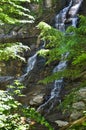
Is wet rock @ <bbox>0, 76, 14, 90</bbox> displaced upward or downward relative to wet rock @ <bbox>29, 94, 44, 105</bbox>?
upward

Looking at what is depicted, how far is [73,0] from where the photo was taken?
2156 centimetres

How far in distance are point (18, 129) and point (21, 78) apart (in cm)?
1439

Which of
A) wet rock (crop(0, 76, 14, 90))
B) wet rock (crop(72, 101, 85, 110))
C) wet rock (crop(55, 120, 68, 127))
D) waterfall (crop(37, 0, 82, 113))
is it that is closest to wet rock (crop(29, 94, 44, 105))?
waterfall (crop(37, 0, 82, 113))

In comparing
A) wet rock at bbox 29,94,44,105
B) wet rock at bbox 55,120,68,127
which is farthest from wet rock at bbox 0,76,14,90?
wet rock at bbox 55,120,68,127

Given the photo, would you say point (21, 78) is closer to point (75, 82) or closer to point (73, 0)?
point (75, 82)

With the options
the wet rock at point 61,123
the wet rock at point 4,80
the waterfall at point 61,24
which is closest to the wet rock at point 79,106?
the wet rock at point 61,123

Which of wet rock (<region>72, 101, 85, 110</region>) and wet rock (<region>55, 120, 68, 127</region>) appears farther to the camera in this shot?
wet rock (<region>55, 120, 68, 127</region>)

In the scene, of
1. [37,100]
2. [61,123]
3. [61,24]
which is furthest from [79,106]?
[61,24]

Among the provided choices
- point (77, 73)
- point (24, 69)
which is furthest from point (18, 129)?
point (24, 69)

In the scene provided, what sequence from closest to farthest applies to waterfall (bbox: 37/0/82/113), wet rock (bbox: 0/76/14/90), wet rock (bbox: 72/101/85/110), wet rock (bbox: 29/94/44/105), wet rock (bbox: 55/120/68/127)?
wet rock (bbox: 72/101/85/110) < wet rock (bbox: 55/120/68/127) < waterfall (bbox: 37/0/82/113) < wet rock (bbox: 29/94/44/105) < wet rock (bbox: 0/76/14/90)

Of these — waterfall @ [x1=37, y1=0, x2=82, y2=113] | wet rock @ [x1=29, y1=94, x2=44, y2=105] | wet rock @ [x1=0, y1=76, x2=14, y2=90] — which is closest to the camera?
waterfall @ [x1=37, y1=0, x2=82, y2=113]

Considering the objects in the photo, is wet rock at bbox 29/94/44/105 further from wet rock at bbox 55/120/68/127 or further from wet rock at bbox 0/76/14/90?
wet rock at bbox 0/76/14/90

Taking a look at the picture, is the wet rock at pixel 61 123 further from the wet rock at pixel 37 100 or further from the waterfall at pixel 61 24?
the wet rock at pixel 37 100

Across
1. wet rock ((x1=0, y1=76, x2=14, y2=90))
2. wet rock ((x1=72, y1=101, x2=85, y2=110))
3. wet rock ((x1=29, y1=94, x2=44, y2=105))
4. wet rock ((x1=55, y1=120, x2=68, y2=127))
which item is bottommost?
wet rock ((x1=55, y1=120, x2=68, y2=127))
